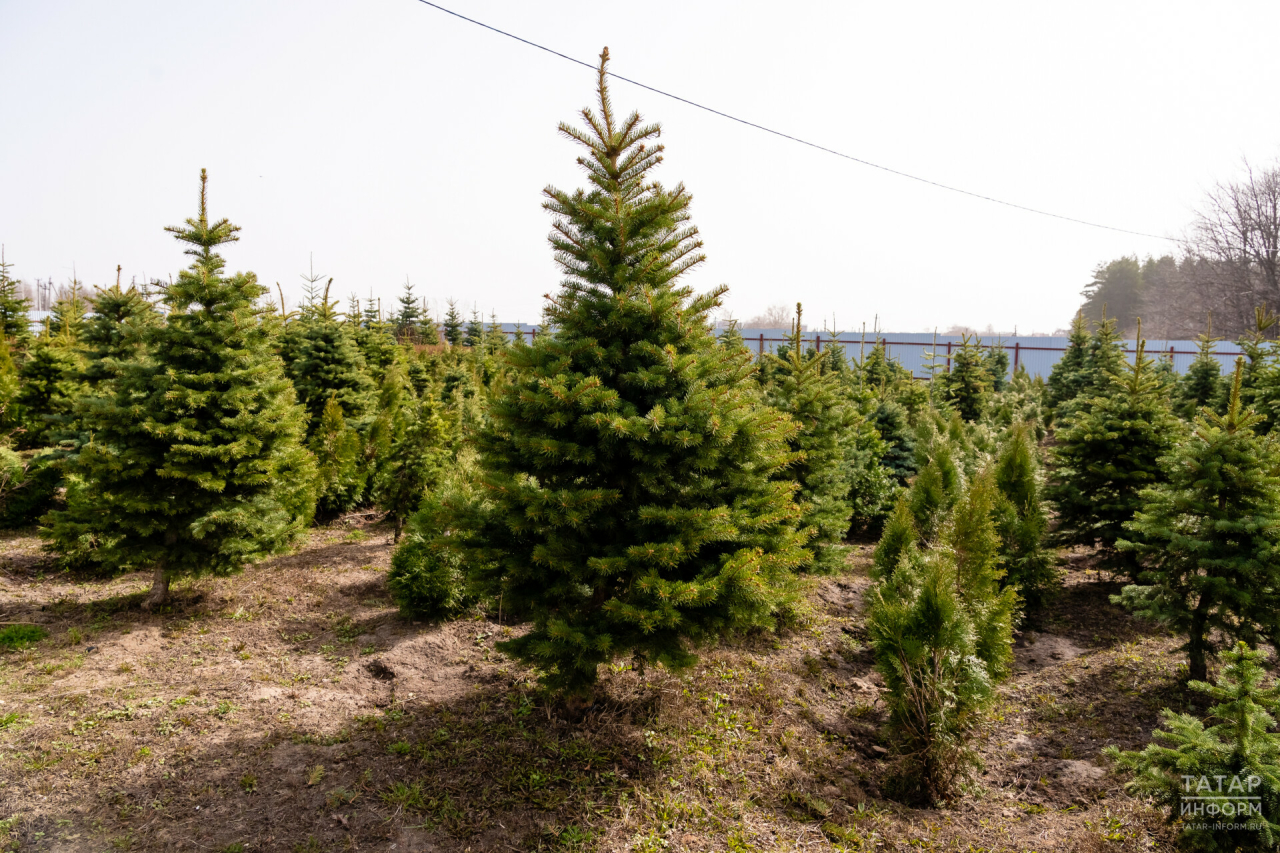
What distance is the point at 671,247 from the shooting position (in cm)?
477

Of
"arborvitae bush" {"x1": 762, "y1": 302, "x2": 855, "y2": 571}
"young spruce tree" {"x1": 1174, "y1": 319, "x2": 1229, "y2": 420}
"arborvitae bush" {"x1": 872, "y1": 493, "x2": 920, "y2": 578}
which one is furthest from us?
"young spruce tree" {"x1": 1174, "y1": 319, "x2": 1229, "y2": 420}

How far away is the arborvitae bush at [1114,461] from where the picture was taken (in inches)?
326

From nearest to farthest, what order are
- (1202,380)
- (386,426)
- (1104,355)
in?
1. (386,426)
2. (1202,380)
3. (1104,355)

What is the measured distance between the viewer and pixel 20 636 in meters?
6.06

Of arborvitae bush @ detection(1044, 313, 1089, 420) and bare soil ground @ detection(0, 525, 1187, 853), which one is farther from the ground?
arborvitae bush @ detection(1044, 313, 1089, 420)

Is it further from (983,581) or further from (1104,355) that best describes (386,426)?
(1104,355)

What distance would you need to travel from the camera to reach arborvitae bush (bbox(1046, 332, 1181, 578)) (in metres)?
8.29

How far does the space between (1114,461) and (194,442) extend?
34.7ft

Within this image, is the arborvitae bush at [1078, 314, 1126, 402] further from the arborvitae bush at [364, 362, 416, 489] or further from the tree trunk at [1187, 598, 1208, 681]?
the arborvitae bush at [364, 362, 416, 489]

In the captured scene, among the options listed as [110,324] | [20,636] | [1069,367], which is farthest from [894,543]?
[1069,367]

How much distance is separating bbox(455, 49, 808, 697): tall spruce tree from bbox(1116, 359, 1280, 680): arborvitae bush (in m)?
3.66

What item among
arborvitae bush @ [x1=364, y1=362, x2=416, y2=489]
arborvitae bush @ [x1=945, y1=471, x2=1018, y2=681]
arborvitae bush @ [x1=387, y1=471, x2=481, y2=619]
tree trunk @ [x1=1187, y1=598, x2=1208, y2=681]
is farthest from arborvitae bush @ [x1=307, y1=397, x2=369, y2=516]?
tree trunk @ [x1=1187, y1=598, x2=1208, y2=681]

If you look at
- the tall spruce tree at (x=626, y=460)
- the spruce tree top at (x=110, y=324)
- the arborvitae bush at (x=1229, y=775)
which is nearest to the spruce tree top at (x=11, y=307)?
the spruce tree top at (x=110, y=324)

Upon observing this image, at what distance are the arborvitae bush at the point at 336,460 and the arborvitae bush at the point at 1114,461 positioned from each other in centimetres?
1018
